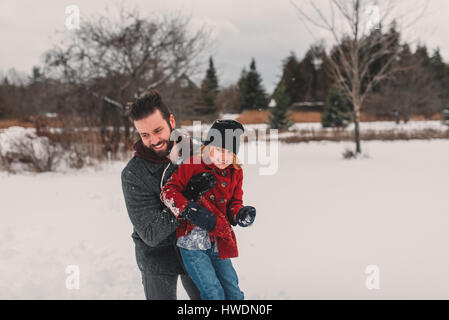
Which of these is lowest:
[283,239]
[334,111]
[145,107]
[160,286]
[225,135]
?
[283,239]

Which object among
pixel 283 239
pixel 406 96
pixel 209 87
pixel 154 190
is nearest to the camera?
pixel 154 190

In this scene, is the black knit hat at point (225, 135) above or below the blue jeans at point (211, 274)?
above

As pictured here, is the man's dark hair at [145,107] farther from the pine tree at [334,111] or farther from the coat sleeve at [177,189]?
the pine tree at [334,111]

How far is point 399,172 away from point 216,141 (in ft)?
27.7

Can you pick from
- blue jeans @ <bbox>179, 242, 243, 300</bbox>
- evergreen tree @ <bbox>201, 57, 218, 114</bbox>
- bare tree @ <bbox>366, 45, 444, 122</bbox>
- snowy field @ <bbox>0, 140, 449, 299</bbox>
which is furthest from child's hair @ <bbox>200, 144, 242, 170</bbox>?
bare tree @ <bbox>366, 45, 444, 122</bbox>

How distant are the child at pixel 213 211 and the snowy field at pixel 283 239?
160cm

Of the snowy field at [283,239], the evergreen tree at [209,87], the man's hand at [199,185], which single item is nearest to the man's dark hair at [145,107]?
the man's hand at [199,185]

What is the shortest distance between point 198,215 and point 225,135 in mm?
370

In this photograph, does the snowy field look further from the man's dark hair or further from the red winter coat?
the man's dark hair

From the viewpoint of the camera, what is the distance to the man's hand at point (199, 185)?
141cm

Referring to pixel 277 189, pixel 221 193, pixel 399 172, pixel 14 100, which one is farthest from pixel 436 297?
pixel 14 100

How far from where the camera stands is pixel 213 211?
1.47m

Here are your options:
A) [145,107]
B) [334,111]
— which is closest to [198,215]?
[145,107]

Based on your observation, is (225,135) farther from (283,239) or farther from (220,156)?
(283,239)
